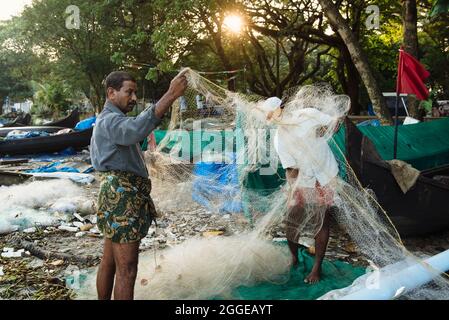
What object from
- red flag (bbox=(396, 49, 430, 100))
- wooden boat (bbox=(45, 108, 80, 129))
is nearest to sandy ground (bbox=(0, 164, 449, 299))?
red flag (bbox=(396, 49, 430, 100))

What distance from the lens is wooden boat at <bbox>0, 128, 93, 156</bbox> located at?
40.8ft

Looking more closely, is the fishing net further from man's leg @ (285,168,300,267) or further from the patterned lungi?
the patterned lungi

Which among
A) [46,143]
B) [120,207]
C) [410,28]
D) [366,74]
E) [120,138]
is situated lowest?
[46,143]

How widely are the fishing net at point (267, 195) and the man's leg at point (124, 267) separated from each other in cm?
65

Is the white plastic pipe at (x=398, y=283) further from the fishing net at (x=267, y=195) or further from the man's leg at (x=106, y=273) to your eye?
A: the man's leg at (x=106, y=273)

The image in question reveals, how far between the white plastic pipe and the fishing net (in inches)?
1.0

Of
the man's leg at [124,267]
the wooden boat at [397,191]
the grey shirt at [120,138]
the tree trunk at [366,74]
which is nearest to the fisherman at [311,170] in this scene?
the wooden boat at [397,191]

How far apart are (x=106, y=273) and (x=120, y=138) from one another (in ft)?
3.16

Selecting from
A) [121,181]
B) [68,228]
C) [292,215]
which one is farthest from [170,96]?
[68,228]

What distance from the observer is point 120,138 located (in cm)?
228

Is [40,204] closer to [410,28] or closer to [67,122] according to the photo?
[410,28]

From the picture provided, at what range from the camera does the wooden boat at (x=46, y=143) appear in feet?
40.8
